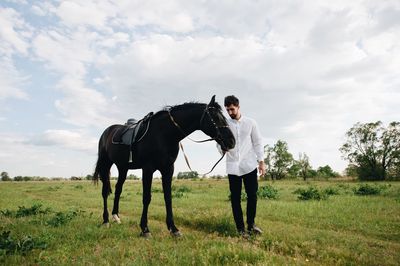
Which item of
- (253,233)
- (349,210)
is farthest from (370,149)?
(253,233)

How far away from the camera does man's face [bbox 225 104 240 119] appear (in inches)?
272

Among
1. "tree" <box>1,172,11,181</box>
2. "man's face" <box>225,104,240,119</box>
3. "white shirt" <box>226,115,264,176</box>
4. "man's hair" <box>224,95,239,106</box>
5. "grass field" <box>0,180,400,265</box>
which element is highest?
"man's hair" <box>224,95,239,106</box>

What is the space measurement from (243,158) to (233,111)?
1028 mm

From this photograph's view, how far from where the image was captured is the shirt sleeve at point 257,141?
23.0ft

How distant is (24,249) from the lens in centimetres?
581

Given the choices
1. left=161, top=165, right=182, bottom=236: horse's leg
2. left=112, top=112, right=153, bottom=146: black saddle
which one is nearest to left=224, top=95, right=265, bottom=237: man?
left=161, top=165, right=182, bottom=236: horse's leg

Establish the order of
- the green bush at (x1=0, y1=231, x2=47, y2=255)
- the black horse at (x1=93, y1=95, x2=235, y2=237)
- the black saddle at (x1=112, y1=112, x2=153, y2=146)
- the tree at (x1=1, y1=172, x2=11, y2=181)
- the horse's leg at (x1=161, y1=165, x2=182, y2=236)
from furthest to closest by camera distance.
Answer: the tree at (x1=1, y1=172, x2=11, y2=181) < the black saddle at (x1=112, y1=112, x2=153, y2=146) < the horse's leg at (x1=161, y1=165, x2=182, y2=236) < the black horse at (x1=93, y1=95, x2=235, y2=237) < the green bush at (x1=0, y1=231, x2=47, y2=255)

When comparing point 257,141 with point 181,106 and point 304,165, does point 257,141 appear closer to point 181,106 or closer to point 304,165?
point 181,106

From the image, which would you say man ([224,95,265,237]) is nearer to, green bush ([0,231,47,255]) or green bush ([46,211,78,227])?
green bush ([0,231,47,255])

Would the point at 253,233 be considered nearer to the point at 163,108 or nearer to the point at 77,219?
the point at 163,108

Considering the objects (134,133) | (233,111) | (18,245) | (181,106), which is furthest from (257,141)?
(18,245)

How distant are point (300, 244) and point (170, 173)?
10.1 ft

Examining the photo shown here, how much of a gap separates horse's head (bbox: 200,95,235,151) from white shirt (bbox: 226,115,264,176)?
294 millimetres

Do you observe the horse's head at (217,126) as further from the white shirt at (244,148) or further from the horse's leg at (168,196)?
the horse's leg at (168,196)
